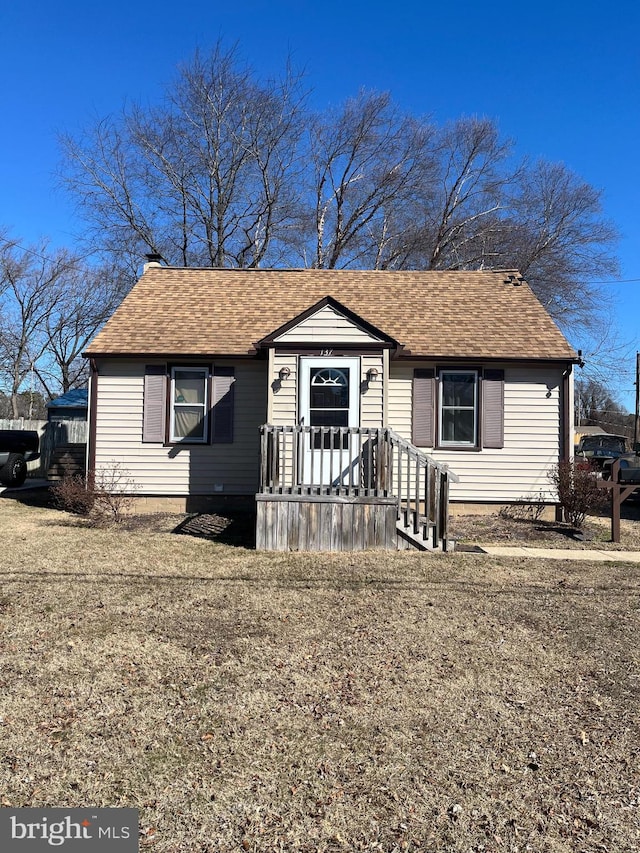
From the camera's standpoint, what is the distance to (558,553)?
8.30 meters

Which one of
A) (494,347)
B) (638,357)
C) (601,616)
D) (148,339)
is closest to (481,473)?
(494,347)

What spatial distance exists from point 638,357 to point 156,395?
35990mm

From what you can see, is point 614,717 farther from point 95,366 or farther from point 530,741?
point 95,366

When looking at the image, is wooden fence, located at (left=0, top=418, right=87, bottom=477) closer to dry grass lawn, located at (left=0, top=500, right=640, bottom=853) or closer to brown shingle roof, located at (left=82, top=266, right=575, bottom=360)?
brown shingle roof, located at (left=82, top=266, right=575, bottom=360)

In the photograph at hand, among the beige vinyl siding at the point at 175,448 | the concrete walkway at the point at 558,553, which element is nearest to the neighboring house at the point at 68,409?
the beige vinyl siding at the point at 175,448

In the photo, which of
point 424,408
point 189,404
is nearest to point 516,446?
point 424,408

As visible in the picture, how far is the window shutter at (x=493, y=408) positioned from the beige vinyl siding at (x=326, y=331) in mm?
2573

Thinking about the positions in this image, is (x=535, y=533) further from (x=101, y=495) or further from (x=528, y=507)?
(x=101, y=495)

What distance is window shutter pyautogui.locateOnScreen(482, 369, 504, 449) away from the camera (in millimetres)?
11055

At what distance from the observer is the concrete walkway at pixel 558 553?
7.98 metres

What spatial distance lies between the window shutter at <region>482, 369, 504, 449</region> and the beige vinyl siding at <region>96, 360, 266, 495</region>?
13.6ft

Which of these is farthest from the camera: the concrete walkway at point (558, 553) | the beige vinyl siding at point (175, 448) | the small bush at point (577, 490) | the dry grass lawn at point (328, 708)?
the beige vinyl siding at point (175, 448)

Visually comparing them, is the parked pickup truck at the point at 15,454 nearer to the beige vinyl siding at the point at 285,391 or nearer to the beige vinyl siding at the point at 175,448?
the beige vinyl siding at the point at 175,448

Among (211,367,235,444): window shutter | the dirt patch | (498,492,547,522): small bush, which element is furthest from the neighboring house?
(498,492,547,522): small bush
